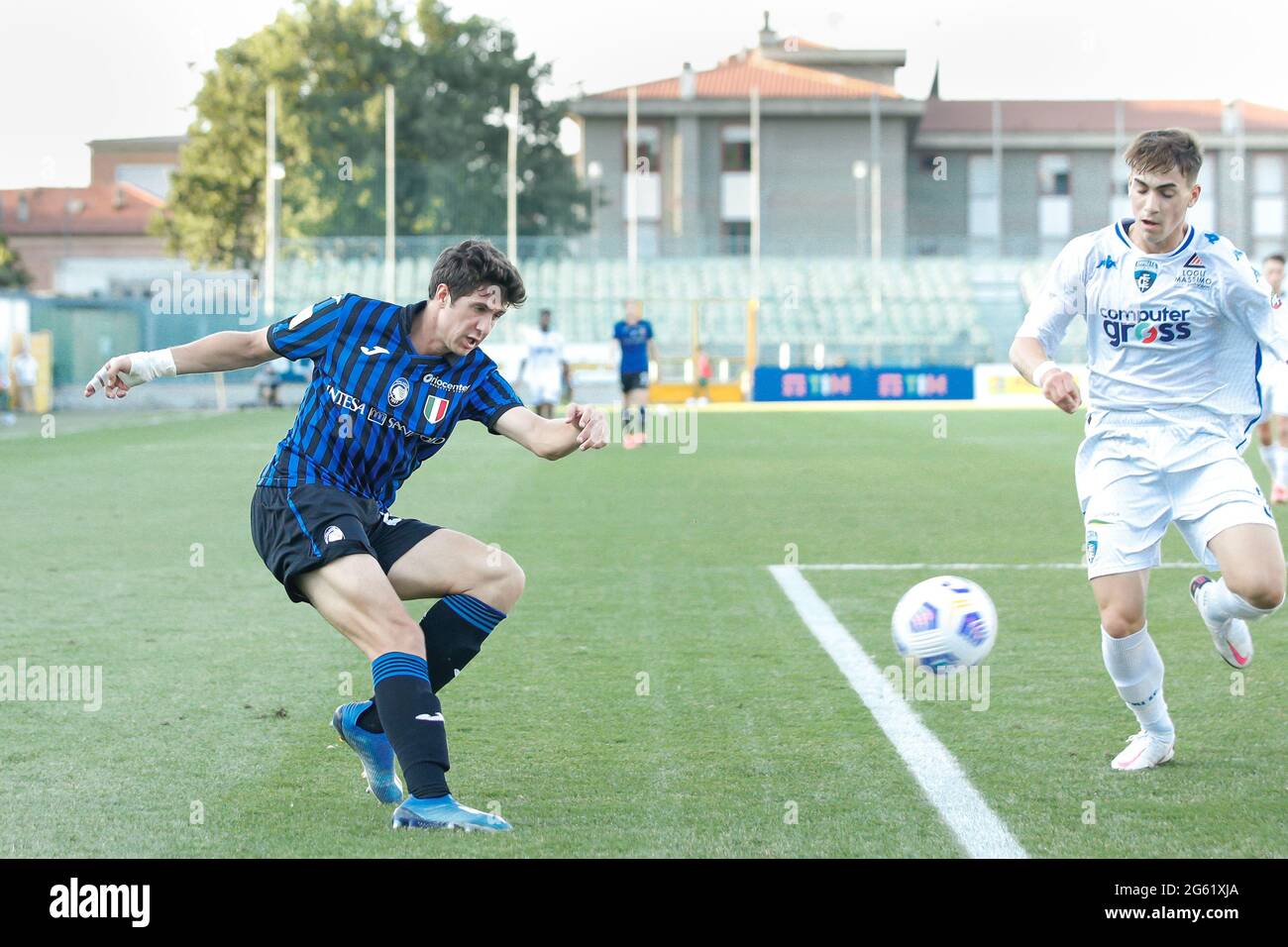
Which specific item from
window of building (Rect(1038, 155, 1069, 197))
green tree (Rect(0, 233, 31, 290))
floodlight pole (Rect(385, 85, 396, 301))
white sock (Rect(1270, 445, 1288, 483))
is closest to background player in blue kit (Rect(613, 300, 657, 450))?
white sock (Rect(1270, 445, 1288, 483))

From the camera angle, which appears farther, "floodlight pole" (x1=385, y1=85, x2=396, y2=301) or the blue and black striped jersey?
"floodlight pole" (x1=385, y1=85, x2=396, y2=301)

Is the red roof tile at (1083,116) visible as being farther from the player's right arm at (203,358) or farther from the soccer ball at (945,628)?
the player's right arm at (203,358)

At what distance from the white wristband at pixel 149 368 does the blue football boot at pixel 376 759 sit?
3.89 ft

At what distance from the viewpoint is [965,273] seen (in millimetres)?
52594

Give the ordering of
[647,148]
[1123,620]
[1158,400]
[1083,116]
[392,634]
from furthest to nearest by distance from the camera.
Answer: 1. [1083,116]
2. [647,148]
3. [1158,400]
4. [1123,620]
5. [392,634]

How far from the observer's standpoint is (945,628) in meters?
5.72

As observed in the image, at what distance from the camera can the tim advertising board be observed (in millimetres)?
43375

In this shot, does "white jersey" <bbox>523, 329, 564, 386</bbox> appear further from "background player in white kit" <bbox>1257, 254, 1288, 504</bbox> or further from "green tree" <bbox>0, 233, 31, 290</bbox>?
"green tree" <bbox>0, 233, 31, 290</bbox>

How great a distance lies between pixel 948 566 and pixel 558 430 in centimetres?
575

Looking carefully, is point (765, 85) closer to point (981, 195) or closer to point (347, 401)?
point (981, 195)

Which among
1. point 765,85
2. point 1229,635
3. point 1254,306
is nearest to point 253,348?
point 1254,306

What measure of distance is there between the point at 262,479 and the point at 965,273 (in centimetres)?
4929

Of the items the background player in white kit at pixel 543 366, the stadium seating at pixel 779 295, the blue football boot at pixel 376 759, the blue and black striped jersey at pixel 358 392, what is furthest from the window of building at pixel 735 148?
the blue football boot at pixel 376 759

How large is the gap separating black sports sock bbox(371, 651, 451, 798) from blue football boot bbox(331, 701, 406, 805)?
0.63 feet
